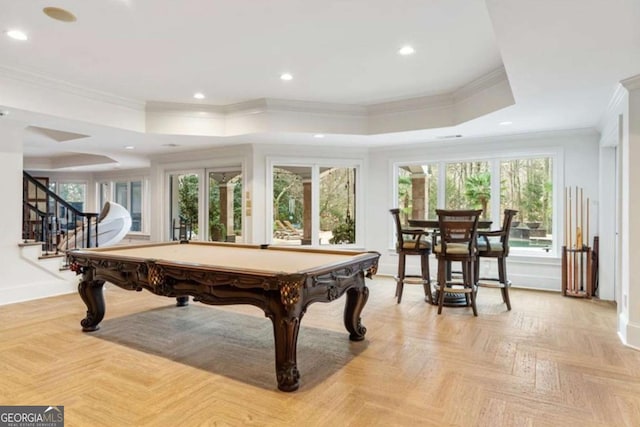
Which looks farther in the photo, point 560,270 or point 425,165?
point 425,165

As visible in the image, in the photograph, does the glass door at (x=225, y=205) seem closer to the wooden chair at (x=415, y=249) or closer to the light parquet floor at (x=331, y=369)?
the light parquet floor at (x=331, y=369)

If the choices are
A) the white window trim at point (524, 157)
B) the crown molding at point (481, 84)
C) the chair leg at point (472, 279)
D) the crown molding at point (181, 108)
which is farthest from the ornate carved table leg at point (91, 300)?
the white window trim at point (524, 157)

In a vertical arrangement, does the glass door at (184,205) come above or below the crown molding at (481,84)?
below

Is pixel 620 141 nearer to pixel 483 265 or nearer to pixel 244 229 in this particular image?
pixel 483 265

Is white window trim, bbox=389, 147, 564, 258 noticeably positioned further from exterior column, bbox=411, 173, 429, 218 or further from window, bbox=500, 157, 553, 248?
exterior column, bbox=411, 173, 429, 218

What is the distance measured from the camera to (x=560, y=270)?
5438 mm

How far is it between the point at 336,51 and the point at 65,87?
3.30 m

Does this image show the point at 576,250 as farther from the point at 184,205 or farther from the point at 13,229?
the point at 13,229

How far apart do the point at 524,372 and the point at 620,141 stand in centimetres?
261

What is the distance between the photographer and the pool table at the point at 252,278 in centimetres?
248

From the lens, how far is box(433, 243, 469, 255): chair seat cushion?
168 inches

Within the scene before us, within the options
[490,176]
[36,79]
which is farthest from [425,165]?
[36,79]

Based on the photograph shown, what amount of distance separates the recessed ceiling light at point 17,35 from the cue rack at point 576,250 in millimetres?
6533

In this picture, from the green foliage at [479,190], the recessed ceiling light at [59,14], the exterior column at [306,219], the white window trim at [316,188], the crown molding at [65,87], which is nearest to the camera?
the recessed ceiling light at [59,14]
